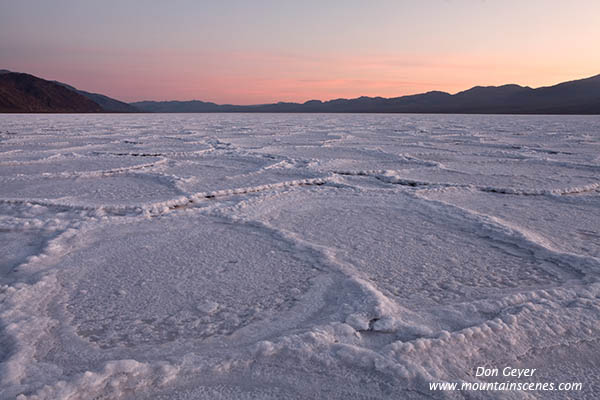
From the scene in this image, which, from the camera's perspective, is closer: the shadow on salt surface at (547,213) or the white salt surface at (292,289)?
the white salt surface at (292,289)

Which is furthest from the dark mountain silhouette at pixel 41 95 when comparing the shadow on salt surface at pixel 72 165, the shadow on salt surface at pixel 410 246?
the shadow on salt surface at pixel 410 246

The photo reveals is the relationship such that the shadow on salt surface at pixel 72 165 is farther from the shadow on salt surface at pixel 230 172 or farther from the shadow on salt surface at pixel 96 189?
the shadow on salt surface at pixel 230 172

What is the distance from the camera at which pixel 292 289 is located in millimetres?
1442

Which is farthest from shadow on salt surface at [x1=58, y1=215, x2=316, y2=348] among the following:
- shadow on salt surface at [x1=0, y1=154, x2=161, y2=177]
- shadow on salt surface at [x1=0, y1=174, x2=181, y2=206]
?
shadow on salt surface at [x1=0, y1=154, x2=161, y2=177]

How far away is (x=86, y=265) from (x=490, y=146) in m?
6.26

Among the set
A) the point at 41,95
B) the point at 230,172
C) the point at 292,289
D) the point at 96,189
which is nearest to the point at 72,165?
the point at 96,189

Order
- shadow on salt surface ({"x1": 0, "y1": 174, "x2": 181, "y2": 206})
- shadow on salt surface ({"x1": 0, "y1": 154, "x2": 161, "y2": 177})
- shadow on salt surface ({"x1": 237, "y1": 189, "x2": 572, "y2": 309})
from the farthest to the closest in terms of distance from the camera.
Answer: shadow on salt surface ({"x1": 0, "y1": 154, "x2": 161, "y2": 177})
shadow on salt surface ({"x1": 0, "y1": 174, "x2": 181, "y2": 206})
shadow on salt surface ({"x1": 237, "y1": 189, "x2": 572, "y2": 309})

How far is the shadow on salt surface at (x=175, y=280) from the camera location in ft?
3.96

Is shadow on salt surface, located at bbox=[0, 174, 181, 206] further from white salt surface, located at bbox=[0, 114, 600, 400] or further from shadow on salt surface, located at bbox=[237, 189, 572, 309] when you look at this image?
shadow on salt surface, located at bbox=[237, 189, 572, 309]

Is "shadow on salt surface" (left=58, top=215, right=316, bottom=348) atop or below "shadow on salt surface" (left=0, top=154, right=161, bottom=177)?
atop

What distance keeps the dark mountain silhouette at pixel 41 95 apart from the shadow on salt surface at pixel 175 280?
6949cm

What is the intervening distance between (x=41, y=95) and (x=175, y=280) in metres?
80.0

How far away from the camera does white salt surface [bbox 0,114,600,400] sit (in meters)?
0.98

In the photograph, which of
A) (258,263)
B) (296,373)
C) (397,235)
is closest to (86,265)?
(258,263)
